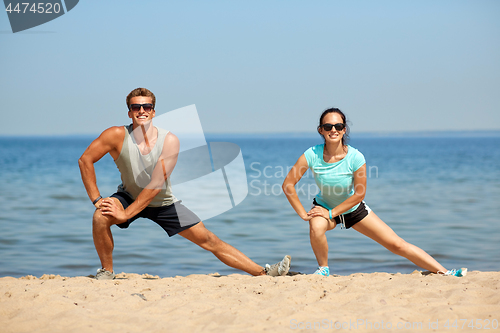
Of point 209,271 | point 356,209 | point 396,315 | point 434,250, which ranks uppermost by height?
point 356,209

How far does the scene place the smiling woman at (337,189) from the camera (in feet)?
15.8

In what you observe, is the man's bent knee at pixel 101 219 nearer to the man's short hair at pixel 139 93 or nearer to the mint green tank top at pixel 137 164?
the mint green tank top at pixel 137 164

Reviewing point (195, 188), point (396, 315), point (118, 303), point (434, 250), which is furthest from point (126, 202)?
point (195, 188)

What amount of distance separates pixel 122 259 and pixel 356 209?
12.9 ft

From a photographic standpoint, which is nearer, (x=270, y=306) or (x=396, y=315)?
(x=396, y=315)

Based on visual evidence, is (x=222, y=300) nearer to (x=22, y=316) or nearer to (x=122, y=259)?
(x=22, y=316)

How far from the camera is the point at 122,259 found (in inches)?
277

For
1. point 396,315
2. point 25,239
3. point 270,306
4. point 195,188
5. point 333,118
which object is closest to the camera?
point 396,315

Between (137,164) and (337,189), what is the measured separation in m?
2.16

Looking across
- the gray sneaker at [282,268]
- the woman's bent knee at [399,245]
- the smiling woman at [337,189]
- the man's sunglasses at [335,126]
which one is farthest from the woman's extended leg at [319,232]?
the man's sunglasses at [335,126]
